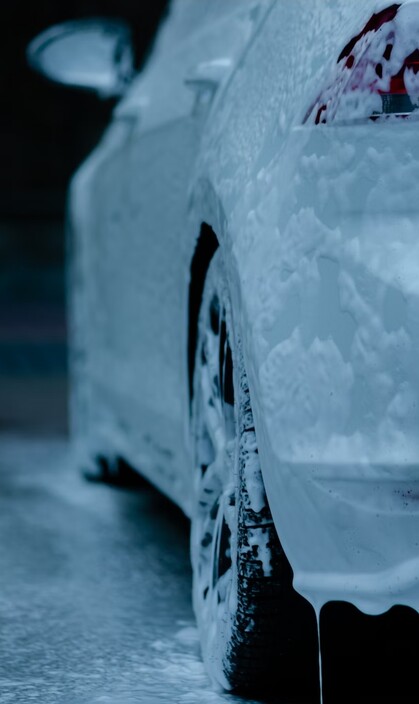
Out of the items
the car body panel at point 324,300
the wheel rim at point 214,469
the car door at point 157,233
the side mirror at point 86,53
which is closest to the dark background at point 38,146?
the side mirror at point 86,53

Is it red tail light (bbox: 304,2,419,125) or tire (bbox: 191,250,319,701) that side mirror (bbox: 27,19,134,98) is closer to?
tire (bbox: 191,250,319,701)

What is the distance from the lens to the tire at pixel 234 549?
2318 millimetres

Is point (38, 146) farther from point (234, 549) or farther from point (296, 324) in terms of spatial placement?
point (296, 324)

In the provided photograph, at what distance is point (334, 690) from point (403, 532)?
27.1 inches

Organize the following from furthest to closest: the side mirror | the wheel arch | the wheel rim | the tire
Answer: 1. the side mirror
2. the wheel arch
3. the wheel rim
4. the tire

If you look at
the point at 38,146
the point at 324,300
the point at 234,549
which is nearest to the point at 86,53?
the point at 234,549

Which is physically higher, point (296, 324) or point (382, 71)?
point (382, 71)

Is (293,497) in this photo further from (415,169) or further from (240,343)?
(415,169)

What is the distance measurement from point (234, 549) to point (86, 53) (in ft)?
9.01

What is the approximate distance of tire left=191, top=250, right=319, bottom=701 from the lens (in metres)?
2.32

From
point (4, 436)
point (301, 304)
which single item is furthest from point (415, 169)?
point (4, 436)

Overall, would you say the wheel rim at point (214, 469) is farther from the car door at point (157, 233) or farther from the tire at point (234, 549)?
the car door at point (157, 233)

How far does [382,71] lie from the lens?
205cm

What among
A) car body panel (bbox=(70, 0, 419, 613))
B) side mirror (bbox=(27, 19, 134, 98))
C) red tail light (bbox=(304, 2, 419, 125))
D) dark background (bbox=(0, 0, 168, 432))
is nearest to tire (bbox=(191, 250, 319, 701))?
car body panel (bbox=(70, 0, 419, 613))
